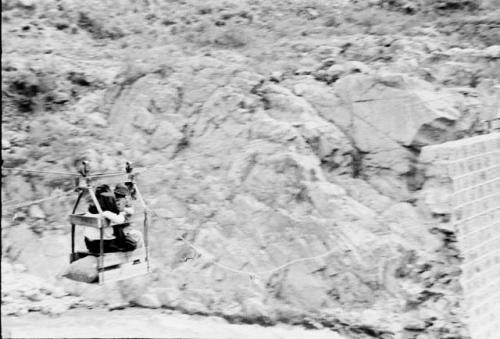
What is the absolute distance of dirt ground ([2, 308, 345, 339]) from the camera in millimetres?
6222

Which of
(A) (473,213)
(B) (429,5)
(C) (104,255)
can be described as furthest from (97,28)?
(A) (473,213)

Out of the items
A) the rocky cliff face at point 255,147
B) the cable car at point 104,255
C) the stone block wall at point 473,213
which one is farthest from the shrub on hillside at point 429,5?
the cable car at point 104,255

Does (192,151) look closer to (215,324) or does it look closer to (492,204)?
(215,324)

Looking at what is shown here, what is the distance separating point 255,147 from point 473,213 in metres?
3.29

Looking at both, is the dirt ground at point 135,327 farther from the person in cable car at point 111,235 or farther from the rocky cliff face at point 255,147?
the person in cable car at point 111,235

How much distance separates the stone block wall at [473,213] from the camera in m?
8.02

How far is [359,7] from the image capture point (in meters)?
12.6

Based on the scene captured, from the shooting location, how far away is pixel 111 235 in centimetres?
627

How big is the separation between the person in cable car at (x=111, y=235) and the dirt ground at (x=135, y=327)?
36.7 inches

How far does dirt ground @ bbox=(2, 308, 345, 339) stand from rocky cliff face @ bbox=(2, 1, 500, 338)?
204 mm

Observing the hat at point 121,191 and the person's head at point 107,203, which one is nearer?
the person's head at point 107,203

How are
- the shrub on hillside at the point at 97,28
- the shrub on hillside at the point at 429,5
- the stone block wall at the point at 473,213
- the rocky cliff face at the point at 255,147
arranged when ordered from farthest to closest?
the shrub on hillside at the point at 429,5
the shrub on hillside at the point at 97,28
the stone block wall at the point at 473,213
the rocky cliff face at the point at 255,147

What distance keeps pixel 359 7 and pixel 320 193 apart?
586cm

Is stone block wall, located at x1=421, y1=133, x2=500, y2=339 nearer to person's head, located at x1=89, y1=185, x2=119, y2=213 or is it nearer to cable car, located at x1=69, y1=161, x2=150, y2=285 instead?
cable car, located at x1=69, y1=161, x2=150, y2=285
